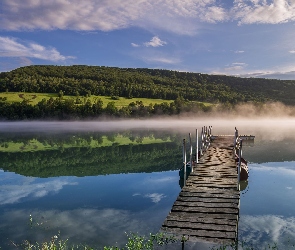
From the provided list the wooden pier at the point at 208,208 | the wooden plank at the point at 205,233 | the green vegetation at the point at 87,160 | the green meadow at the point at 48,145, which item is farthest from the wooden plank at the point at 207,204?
the green meadow at the point at 48,145

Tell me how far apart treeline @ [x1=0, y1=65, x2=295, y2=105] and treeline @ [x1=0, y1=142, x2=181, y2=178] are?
99.1 meters

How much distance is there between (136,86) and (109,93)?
49.9 feet

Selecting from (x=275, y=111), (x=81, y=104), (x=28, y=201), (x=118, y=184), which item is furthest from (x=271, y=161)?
(x=275, y=111)

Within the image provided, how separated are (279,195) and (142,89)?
132669 mm

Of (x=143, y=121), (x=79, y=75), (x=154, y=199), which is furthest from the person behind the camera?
(x=79, y=75)

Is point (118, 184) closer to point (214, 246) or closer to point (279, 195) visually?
point (279, 195)

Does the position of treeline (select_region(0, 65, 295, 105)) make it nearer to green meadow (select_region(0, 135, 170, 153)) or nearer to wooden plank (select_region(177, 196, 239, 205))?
green meadow (select_region(0, 135, 170, 153))

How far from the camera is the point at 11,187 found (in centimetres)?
2711

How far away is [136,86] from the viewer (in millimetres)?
156625

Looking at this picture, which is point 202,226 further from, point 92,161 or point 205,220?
point 92,161

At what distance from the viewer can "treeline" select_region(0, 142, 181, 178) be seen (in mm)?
34062

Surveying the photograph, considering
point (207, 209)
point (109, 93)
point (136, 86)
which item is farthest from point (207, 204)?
point (136, 86)

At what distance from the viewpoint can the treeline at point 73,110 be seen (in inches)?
5000

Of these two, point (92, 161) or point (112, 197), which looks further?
point (92, 161)
